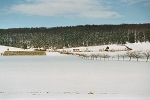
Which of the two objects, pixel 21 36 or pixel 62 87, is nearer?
pixel 62 87

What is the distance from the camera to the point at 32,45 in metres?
152

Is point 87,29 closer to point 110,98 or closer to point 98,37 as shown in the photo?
point 98,37

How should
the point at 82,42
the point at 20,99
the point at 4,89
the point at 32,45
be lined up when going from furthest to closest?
the point at 82,42, the point at 32,45, the point at 4,89, the point at 20,99

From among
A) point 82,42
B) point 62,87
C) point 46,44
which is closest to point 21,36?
point 46,44

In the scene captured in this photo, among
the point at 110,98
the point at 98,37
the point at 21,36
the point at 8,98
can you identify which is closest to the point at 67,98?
the point at 110,98

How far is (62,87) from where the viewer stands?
1372 centimetres

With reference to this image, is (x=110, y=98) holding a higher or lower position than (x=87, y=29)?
lower

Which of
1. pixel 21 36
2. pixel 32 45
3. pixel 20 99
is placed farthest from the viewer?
pixel 21 36

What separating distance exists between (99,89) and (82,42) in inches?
5842

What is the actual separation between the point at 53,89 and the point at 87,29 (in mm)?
184704

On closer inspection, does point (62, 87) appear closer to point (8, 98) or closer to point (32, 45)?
point (8, 98)

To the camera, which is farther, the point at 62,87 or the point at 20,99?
the point at 62,87

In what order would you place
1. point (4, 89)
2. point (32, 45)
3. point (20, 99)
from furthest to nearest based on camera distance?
point (32, 45)
point (4, 89)
point (20, 99)

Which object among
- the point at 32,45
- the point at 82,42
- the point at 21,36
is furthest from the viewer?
the point at 21,36
